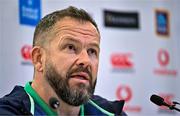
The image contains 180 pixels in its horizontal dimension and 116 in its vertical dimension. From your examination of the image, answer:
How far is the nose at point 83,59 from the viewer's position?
152cm

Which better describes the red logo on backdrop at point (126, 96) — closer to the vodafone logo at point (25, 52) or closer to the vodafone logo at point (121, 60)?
the vodafone logo at point (121, 60)

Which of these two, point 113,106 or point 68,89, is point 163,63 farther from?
point 68,89

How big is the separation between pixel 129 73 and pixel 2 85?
119 centimetres

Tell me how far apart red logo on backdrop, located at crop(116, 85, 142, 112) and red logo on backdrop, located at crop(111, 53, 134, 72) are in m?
0.16

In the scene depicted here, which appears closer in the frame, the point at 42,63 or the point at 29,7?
the point at 42,63

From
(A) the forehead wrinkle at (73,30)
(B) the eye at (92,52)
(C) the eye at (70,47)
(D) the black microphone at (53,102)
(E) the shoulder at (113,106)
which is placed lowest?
(E) the shoulder at (113,106)

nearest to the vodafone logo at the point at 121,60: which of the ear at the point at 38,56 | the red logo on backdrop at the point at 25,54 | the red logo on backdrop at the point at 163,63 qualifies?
the red logo on backdrop at the point at 163,63

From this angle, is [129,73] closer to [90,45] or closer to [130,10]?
[130,10]

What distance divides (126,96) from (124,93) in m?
0.05

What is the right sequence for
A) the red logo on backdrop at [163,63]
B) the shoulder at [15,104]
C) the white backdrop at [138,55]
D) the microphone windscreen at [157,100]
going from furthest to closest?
the red logo on backdrop at [163,63] < the white backdrop at [138,55] < the microphone windscreen at [157,100] < the shoulder at [15,104]

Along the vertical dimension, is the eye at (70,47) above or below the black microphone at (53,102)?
above

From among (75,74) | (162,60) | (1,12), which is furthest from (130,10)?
(75,74)

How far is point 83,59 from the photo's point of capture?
5.02 ft

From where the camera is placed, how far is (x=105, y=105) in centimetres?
178
